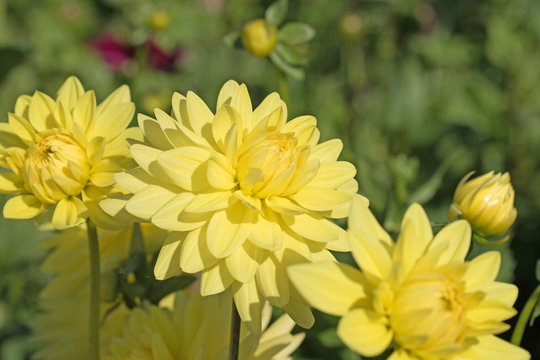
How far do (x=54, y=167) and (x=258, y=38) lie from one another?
56 cm

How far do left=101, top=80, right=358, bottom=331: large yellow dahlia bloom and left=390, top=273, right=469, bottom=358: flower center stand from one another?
0.11m

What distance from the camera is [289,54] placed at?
3.90 ft

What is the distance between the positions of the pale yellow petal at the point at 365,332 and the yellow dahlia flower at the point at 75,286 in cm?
43

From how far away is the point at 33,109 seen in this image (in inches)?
30.5

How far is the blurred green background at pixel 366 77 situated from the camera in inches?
58.2

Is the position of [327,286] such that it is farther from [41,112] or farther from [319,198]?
[41,112]

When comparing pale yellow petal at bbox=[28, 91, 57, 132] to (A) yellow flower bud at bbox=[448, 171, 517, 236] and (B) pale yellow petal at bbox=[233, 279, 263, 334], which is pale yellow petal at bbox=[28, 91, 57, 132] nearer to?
(B) pale yellow petal at bbox=[233, 279, 263, 334]

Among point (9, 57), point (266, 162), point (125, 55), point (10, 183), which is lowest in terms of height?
point (125, 55)

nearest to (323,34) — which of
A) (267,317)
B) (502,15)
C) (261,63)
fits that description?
(261,63)

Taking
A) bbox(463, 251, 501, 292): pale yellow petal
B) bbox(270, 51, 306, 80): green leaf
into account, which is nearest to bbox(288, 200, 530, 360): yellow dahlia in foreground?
bbox(463, 251, 501, 292): pale yellow petal

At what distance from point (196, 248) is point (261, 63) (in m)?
1.74

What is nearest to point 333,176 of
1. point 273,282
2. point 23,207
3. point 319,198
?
point 319,198

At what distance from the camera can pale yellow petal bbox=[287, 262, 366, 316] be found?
0.54m

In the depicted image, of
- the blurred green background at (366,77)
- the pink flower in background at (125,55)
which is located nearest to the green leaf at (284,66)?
the blurred green background at (366,77)
